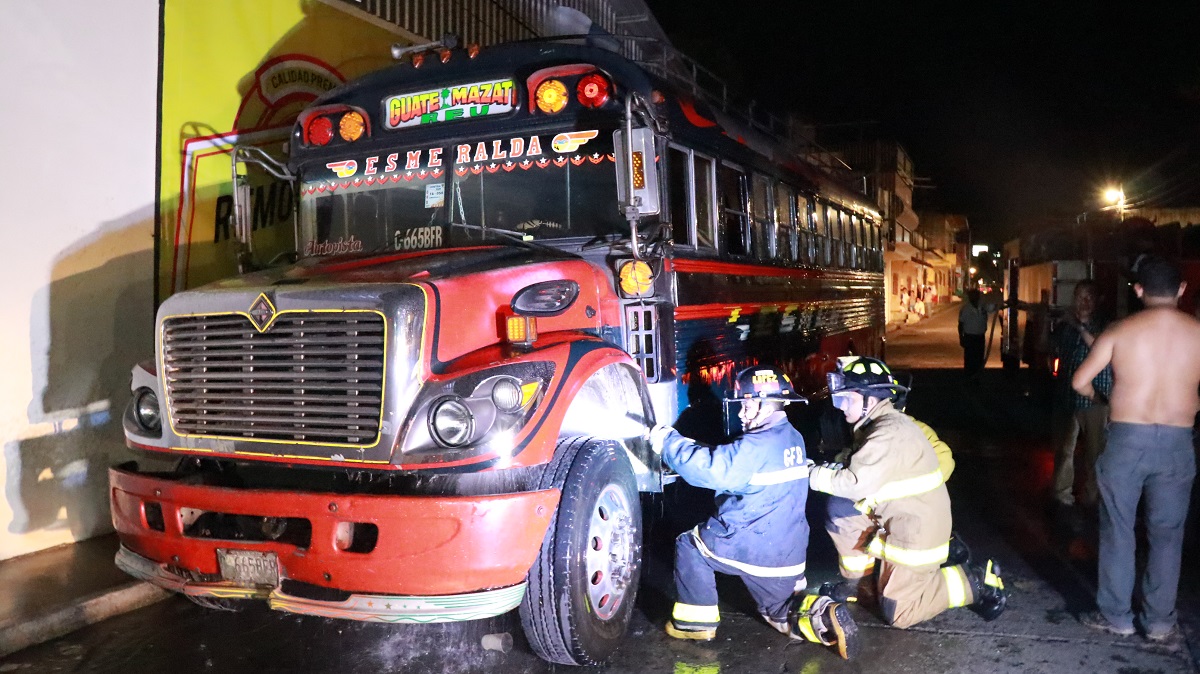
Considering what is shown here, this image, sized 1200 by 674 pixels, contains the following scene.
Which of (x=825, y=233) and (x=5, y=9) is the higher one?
(x=5, y=9)

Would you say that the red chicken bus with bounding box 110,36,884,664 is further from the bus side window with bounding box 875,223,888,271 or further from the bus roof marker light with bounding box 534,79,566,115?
the bus side window with bounding box 875,223,888,271

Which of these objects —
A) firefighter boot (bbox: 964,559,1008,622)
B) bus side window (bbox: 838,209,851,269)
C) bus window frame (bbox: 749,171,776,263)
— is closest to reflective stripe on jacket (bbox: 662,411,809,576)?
firefighter boot (bbox: 964,559,1008,622)

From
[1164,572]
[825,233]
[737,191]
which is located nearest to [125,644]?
[737,191]

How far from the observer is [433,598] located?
3.30 meters

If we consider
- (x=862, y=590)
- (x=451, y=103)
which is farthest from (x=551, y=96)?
(x=862, y=590)

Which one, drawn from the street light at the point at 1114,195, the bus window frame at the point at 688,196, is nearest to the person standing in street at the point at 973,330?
the bus window frame at the point at 688,196

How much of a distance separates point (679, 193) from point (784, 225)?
2.59 metres

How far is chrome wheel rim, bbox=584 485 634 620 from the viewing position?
3902 mm

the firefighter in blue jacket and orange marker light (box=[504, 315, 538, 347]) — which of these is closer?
orange marker light (box=[504, 315, 538, 347])

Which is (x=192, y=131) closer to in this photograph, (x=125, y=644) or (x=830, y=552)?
(x=125, y=644)

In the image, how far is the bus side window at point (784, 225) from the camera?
7.23m

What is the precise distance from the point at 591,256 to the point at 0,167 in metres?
3.81

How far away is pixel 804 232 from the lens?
26.7 ft

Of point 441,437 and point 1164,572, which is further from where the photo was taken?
point 1164,572
